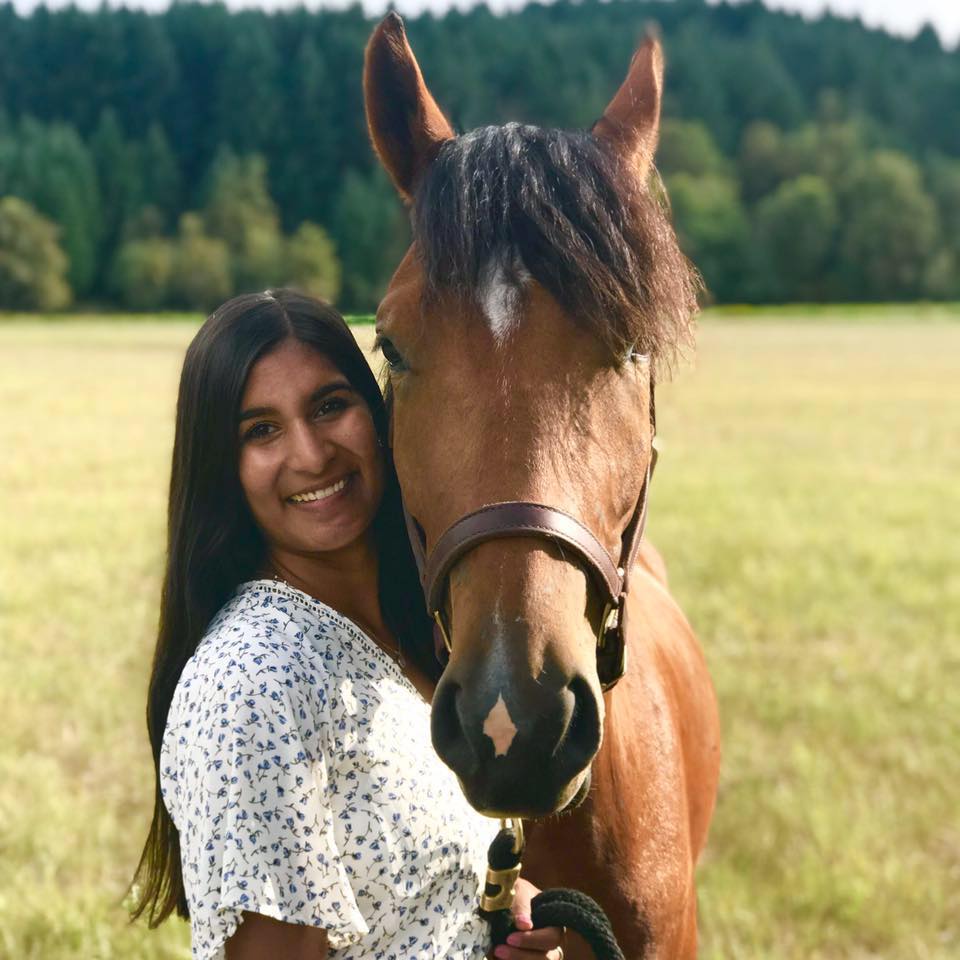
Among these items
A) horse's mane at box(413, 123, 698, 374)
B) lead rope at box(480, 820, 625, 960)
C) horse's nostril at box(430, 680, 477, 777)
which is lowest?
lead rope at box(480, 820, 625, 960)

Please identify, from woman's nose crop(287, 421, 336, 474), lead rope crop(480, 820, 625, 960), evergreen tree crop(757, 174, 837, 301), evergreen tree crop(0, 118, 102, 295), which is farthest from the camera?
evergreen tree crop(757, 174, 837, 301)

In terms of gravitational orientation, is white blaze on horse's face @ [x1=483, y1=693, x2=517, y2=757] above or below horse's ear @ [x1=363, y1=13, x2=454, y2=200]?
below

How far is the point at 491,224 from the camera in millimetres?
1767

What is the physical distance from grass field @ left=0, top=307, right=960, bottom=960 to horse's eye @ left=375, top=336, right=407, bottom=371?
69cm

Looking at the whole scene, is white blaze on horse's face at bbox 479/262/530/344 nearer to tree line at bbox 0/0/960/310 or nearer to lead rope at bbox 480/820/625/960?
lead rope at bbox 480/820/625/960

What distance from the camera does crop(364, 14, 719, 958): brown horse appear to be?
1.46 metres

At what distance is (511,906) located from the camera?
1916 mm

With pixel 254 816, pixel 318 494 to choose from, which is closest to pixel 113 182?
pixel 318 494

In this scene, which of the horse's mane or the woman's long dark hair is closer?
the horse's mane

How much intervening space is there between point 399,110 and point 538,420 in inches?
34.8

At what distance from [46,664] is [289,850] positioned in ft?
16.7

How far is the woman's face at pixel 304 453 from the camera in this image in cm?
198

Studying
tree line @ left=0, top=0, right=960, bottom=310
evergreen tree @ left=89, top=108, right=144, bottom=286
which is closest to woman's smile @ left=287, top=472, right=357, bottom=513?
tree line @ left=0, top=0, right=960, bottom=310

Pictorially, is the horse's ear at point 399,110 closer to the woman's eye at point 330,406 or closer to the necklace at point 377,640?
the woman's eye at point 330,406
